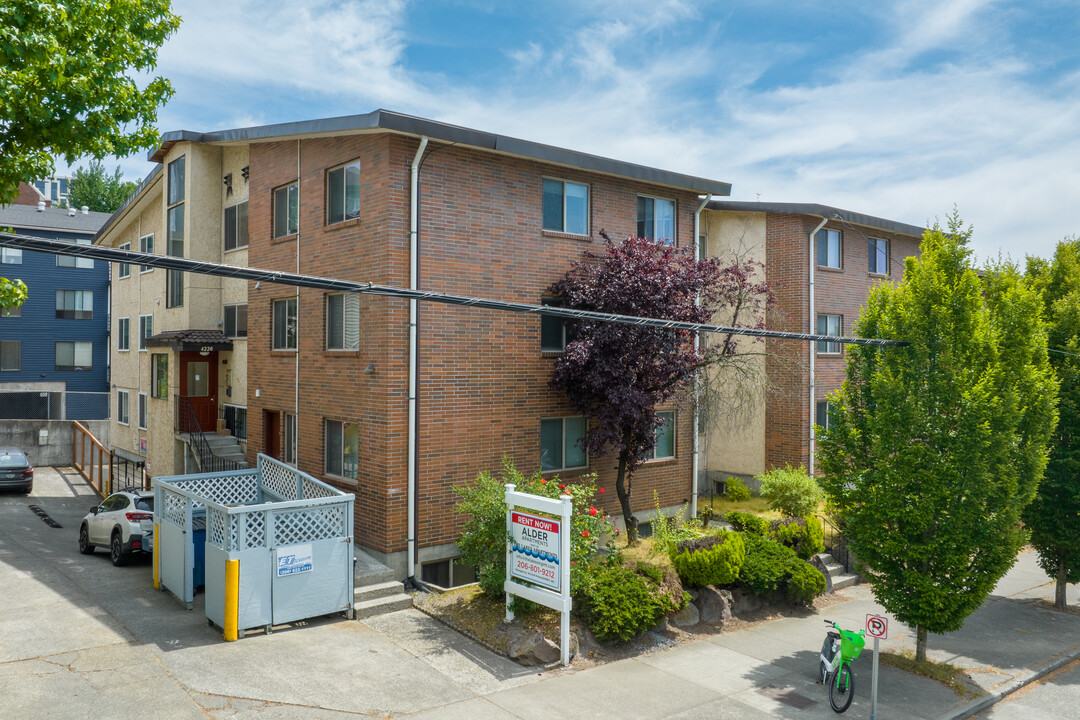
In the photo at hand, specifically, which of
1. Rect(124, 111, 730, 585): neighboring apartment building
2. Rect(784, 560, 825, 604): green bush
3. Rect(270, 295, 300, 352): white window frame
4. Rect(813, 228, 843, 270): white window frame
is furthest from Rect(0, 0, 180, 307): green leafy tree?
Rect(813, 228, 843, 270): white window frame

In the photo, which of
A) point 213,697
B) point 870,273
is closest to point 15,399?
point 213,697

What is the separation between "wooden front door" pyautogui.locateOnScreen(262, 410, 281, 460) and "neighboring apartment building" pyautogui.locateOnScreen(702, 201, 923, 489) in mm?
12528

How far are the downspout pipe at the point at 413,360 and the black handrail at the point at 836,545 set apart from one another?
9.51 meters

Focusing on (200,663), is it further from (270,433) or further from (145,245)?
(145,245)

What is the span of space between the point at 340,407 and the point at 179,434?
9.06 m

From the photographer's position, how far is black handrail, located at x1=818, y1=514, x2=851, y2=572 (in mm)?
17766

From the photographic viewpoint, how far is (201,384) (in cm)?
2294

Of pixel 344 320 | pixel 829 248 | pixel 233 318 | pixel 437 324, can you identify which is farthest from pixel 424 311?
pixel 829 248

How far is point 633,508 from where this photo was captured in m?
18.2

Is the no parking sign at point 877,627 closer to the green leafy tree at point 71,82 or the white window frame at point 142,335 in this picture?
the green leafy tree at point 71,82

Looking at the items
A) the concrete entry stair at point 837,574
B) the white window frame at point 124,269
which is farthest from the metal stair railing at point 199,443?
the concrete entry stair at point 837,574

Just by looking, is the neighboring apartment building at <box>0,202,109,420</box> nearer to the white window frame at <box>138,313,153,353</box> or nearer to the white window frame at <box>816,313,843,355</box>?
the white window frame at <box>138,313,153,353</box>

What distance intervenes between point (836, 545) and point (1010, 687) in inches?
261

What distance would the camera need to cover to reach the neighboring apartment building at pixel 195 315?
21.3 m
